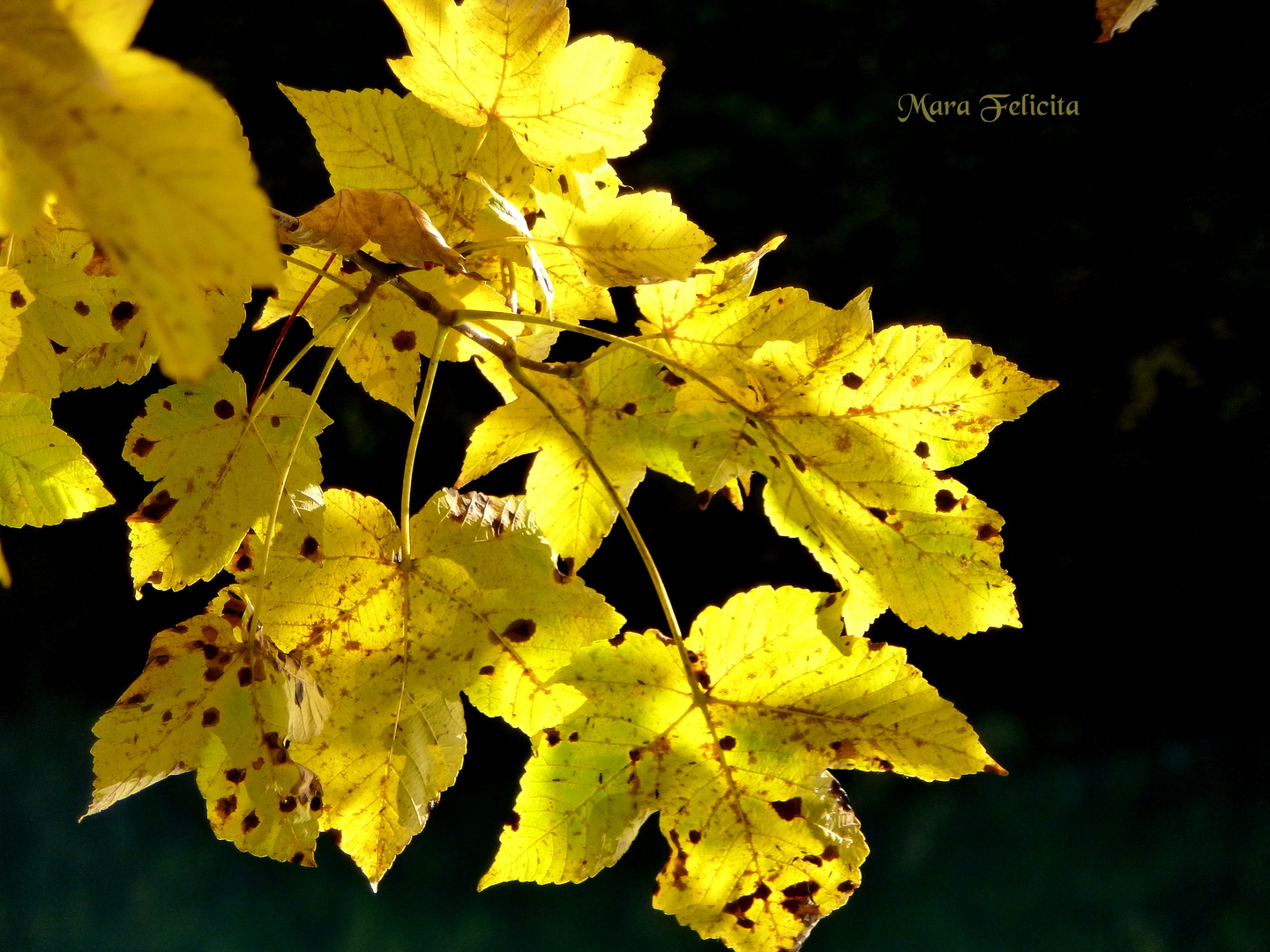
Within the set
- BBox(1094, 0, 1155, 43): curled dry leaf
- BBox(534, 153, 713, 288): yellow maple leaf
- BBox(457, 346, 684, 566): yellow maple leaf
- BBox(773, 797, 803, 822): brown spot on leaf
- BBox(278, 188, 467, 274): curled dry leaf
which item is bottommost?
BBox(773, 797, 803, 822): brown spot on leaf

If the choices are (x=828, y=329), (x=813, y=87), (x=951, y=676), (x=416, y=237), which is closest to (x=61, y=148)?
(x=416, y=237)

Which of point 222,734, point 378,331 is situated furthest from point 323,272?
point 222,734

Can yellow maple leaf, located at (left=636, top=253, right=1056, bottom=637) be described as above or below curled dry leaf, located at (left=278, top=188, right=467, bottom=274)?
below

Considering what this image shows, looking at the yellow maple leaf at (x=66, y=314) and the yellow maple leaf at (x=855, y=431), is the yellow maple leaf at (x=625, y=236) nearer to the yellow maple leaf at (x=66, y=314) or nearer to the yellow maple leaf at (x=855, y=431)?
the yellow maple leaf at (x=855, y=431)

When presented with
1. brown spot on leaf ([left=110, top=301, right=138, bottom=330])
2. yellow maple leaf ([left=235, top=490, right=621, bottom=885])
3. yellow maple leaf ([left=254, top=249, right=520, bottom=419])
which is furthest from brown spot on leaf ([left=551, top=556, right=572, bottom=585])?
brown spot on leaf ([left=110, top=301, right=138, bottom=330])

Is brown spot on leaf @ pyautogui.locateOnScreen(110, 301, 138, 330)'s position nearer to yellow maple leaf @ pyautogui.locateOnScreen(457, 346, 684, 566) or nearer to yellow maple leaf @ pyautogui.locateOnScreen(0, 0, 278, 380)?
yellow maple leaf @ pyautogui.locateOnScreen(457, 346, 684, 566)

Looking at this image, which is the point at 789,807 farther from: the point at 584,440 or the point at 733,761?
the point at 584,440
